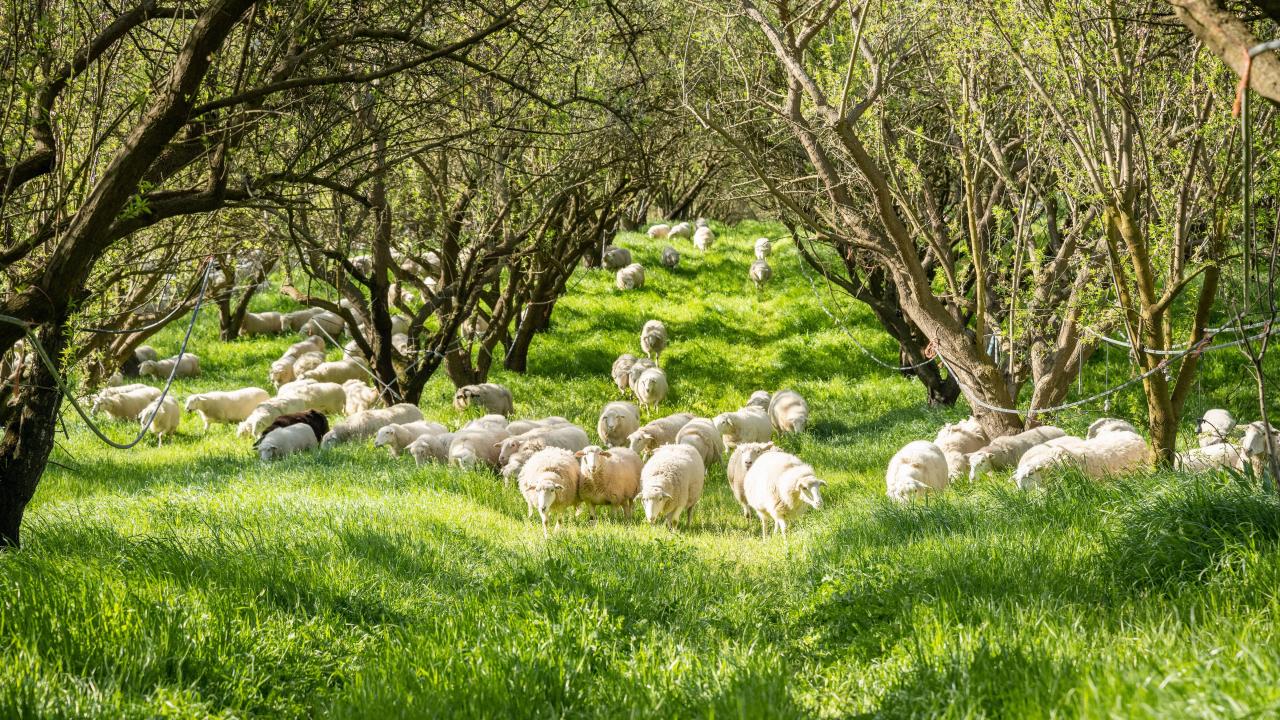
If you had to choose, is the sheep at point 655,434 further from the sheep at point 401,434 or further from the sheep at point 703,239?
the sheep at point 703,239

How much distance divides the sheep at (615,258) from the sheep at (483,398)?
9.21m

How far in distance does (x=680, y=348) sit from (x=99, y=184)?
46.8 ft

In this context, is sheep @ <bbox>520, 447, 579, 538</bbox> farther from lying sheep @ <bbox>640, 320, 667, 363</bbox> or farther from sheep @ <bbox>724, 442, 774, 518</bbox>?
lying sheep @ <bbox>640, 320, 667, 363</bbox>

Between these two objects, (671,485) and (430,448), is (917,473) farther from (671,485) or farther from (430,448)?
(430,448)

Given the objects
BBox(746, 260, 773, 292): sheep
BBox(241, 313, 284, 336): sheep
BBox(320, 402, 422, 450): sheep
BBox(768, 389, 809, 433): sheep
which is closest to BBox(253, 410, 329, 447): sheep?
BBox(320, 402, 422, 450): sheep

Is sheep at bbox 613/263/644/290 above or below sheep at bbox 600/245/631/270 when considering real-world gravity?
below

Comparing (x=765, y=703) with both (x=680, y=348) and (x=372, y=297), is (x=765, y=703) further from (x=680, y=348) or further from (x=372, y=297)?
(x=680, y=348)

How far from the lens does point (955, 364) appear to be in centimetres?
956

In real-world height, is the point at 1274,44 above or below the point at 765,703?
above

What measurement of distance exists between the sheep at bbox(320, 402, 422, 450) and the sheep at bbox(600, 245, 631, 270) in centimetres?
1078

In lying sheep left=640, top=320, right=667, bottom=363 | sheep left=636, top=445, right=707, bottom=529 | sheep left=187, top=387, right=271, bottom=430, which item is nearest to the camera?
sheep left=636, top=445, right=707, bottom=529

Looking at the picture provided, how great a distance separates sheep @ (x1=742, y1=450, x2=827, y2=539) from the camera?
843cm

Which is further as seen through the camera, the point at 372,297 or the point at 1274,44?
the point at 372,297

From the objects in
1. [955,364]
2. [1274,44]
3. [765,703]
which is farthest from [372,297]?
[1274,44]
